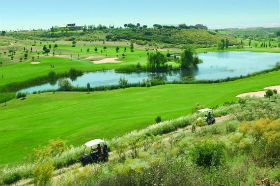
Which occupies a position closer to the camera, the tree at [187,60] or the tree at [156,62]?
the tree at [156,62]

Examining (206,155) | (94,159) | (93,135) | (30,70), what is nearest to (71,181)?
(206,155)

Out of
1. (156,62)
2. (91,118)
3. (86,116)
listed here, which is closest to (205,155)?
(91,118)

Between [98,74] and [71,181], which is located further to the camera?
[98,74]

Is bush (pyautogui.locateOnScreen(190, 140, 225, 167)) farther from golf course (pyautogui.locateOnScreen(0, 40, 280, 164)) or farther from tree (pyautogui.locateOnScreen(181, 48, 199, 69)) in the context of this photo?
tree (pyautogui.locateOnScreen(181, 48, 199, 69))

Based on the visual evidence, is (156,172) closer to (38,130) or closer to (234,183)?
(234,183)

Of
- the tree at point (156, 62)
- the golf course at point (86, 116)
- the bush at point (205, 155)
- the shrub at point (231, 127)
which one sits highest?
the tree at point (156, 62)

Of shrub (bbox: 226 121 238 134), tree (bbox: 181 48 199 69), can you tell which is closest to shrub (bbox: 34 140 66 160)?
shrub (bbox: 226 121 238 134)

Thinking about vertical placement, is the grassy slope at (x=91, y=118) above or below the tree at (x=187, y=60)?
below

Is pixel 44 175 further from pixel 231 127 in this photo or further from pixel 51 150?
pixel 231 127

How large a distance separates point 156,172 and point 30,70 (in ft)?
428

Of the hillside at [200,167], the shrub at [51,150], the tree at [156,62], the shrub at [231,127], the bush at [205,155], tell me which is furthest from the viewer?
the tree at [156,62]

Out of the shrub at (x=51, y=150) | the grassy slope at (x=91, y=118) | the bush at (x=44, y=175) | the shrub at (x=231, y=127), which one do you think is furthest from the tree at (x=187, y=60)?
the bush at (x=44, y=175)

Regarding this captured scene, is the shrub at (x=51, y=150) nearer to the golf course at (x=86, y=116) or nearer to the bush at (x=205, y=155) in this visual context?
the golf course at (x=86, y=116)

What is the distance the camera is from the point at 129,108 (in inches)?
→ 1957
